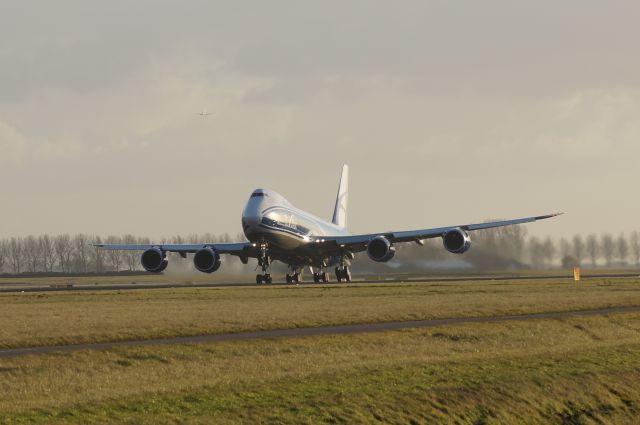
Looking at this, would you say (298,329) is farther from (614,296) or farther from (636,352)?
(614,296)

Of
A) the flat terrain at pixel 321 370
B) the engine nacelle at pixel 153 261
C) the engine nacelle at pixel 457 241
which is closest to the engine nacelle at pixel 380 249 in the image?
the engine nacelle at pixel 457 241

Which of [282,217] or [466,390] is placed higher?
[282,217]

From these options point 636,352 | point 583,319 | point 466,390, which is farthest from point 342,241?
point 466,390

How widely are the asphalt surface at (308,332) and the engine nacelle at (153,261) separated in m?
49.0

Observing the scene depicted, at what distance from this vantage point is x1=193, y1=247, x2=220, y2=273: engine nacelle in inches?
3573

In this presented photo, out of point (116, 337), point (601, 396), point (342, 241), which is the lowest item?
point (601, 396)

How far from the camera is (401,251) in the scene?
120 metres

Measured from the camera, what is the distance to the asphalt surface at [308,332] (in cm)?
3322

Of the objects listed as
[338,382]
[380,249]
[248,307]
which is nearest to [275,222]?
[380,249]

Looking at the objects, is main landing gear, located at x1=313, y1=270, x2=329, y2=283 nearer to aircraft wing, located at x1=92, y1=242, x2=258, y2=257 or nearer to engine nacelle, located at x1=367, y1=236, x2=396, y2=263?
aircraft wing, located at x1=92, y1=242, x2=258, y2=257

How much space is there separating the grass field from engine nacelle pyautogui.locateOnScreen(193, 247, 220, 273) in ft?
61.2

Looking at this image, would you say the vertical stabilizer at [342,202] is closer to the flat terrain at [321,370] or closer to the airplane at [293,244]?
the airplane at [293,244]

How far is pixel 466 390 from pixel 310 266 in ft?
229

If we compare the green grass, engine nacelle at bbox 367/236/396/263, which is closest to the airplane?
engine nacelle at bbox 367/236/396/263
